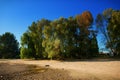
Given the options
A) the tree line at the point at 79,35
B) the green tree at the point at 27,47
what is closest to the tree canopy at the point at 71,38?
the tree line at the point at 79,35

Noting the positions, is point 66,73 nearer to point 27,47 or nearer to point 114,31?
point 114,31

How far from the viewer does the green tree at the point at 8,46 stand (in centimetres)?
6694

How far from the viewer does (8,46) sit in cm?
6881

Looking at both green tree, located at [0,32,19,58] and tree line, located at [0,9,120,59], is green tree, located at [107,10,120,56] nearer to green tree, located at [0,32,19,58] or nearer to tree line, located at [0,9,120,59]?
tree line, located at [0,9,120,59]

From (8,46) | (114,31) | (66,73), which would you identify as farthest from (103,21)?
(8,46)

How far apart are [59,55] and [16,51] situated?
37.6m

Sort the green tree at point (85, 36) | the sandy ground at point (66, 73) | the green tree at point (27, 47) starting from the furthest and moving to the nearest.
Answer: the green tree at point (27, 47) → the green tree at point (85, 36) → the sandy ground at point (66, 73)

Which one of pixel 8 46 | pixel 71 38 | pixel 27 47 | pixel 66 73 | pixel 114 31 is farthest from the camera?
pixel 8 46

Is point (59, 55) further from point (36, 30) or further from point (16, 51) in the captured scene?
point (16, 51)

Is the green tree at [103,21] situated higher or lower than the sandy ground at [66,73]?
higher

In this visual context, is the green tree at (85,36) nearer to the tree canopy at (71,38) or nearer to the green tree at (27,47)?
the tree canopy at (71,38)

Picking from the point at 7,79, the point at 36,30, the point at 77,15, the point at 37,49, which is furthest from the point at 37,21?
the point at 7,79

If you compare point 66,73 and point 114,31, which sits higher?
point 114,31

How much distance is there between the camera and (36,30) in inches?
1921
